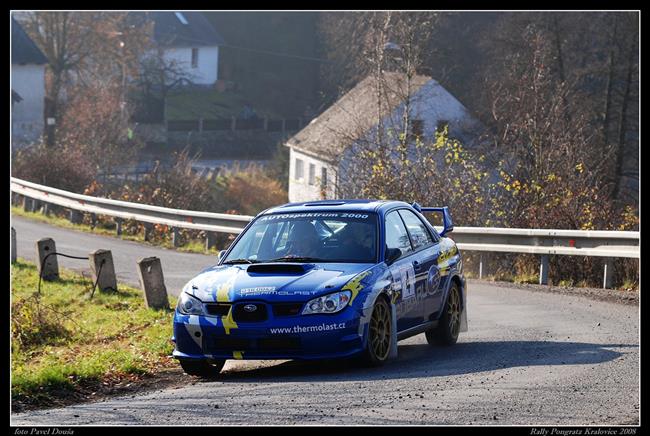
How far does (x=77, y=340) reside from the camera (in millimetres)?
15141

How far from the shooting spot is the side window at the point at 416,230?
12.1 m

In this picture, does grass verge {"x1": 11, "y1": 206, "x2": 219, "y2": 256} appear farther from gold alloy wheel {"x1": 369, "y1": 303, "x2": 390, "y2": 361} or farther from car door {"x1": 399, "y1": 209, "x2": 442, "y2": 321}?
gold alloy wheel {"x1": 369, "y1": 303, "x2": 390, "y2": 361}

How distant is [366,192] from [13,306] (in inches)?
407

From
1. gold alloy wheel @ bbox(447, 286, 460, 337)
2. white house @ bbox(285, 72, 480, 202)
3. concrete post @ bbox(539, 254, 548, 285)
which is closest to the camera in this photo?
gold alloy wheel @ bbox(447, 286, 460, 337)

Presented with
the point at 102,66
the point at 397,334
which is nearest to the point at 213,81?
the point at 102,66

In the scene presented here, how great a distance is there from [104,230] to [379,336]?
19.0 m

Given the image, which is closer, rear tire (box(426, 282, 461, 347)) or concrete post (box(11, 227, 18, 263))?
rear tire (box(426, 282, 461, 347))

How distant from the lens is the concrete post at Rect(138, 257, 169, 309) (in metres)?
15.9

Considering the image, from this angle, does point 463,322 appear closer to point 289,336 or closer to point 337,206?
point 337,206

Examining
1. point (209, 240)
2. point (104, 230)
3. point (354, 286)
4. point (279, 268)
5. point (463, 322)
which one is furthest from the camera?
point (104, 230)

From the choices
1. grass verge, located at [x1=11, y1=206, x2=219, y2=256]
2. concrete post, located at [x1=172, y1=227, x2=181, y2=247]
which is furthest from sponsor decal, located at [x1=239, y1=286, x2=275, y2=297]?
concrete post, located at [x1=172, y1=227, x2=181, y2=247]

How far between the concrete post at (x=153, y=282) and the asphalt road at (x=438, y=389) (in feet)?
13.9

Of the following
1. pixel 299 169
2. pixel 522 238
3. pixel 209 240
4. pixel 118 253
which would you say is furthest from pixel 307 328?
pixel 299 169

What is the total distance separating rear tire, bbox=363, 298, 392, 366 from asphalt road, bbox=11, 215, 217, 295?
7.31 meters
